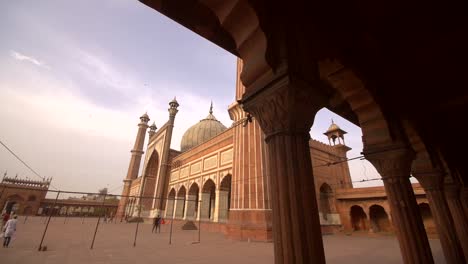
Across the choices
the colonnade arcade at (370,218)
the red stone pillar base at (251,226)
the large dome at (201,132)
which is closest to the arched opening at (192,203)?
the large dome at (201,132)

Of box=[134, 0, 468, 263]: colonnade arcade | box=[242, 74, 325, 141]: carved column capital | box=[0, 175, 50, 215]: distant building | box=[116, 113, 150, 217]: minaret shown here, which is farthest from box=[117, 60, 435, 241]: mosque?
box=[0, 175, 50, 215]: distant building

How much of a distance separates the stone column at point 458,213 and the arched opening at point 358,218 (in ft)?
37.4

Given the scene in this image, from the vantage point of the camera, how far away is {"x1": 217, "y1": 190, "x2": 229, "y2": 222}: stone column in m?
13.8

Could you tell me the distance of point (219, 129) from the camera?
25.4 metres

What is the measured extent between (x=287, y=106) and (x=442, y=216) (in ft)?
14.9

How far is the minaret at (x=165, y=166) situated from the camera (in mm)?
20422

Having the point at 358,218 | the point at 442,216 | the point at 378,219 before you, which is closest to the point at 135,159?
the point at 358,218

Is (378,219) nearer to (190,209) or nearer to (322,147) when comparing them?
(322,147)

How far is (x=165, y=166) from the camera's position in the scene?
21.8 metres

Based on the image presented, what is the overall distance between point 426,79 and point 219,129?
22606 millimetres

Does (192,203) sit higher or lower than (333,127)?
lower

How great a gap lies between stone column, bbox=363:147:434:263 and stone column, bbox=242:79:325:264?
84.7 inches

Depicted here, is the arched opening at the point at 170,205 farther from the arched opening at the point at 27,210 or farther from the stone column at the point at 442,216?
the arched opening at the point at 27,210

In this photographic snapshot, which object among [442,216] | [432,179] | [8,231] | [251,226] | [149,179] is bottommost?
[8,231]
